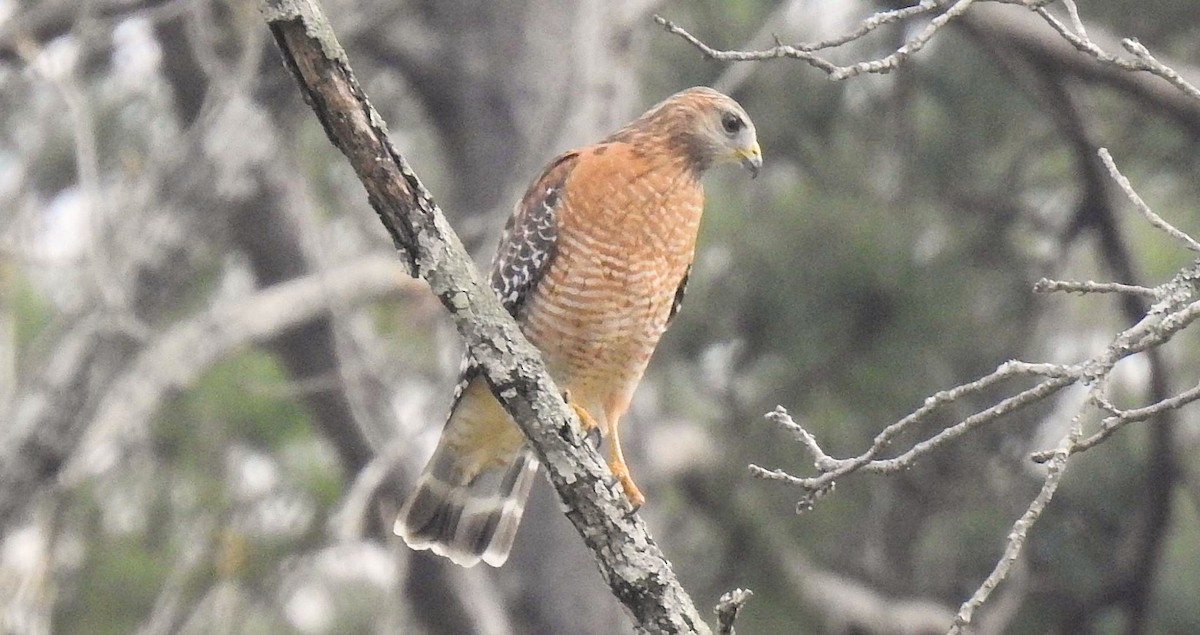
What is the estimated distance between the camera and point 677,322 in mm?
6922

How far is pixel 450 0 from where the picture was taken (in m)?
7.44

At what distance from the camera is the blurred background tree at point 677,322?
240 inches

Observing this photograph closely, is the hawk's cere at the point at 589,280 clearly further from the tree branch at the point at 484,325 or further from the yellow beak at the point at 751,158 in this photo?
the tree branch at the point at 484,325

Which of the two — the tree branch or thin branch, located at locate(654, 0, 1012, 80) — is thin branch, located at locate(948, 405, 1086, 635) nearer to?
thin branch, located at locate(654, 0, 1012, 80)

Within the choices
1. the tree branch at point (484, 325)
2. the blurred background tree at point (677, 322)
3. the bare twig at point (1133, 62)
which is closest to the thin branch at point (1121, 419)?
the bare twig at point (1133, 62)

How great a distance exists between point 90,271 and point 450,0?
2.48m

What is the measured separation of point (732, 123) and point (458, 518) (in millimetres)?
1292

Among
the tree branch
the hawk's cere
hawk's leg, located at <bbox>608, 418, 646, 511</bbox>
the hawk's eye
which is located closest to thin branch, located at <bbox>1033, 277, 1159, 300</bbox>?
the tree branch

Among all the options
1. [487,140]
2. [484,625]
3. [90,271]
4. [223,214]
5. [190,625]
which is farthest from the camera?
[487,140]

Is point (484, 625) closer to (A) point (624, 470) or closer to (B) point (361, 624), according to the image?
(B) point (361, 624)

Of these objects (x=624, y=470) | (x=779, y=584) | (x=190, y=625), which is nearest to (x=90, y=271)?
(x=190, y=625)

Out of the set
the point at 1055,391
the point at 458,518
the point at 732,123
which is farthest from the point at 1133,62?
the point at 458,518

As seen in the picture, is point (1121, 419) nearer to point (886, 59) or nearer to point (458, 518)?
point (886, 59)

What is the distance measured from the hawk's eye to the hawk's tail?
1.17m
